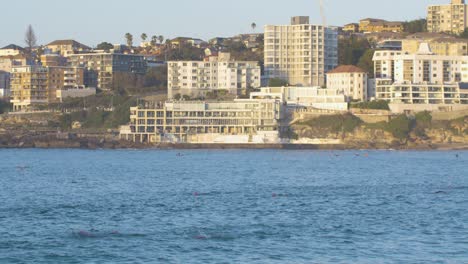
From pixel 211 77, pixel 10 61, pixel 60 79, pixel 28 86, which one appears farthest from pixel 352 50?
pixel 10 61

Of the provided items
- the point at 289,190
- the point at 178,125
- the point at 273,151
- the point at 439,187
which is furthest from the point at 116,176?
the point at 178,125

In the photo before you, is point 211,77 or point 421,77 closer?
point 421,77

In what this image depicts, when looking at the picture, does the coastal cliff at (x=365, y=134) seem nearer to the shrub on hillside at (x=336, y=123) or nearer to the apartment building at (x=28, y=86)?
the shrub on hillside at (x=336, y=123)

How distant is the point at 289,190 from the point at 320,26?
9557 cm

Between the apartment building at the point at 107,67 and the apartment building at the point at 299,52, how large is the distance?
2376cm

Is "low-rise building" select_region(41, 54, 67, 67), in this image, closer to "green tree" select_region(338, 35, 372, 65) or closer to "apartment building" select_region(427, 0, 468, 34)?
"green tree" select_region(338, 35, 372, 65)

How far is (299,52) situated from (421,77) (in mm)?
21026

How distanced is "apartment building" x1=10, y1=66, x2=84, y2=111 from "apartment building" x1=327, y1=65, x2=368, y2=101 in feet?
144

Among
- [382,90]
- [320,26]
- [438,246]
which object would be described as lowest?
[438,246]

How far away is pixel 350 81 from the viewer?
139125 millimetres

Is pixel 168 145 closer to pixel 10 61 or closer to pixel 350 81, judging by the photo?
pixel 350 81

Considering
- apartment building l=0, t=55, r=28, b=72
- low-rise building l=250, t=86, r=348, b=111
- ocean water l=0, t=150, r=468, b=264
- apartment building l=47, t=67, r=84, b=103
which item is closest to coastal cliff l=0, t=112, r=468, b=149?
low-rise building l=250, t=86, r=348, b=111

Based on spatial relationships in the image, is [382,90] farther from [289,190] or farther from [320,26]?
[289,190]

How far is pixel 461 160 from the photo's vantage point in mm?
96250
